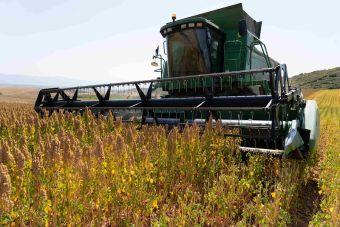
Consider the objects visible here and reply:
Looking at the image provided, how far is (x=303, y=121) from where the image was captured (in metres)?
5.40

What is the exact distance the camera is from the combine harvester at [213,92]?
484 cm

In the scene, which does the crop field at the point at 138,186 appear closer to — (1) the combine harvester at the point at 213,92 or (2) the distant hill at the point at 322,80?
(1) the combine harvester at the point at 213,92

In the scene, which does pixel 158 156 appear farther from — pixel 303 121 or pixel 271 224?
pixel 303 121

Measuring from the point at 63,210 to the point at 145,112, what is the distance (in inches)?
137

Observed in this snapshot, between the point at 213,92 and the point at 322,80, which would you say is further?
the point at 322,80

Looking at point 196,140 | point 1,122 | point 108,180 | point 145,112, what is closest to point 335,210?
point 196,140

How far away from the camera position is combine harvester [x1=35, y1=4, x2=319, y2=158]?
4.84 metres

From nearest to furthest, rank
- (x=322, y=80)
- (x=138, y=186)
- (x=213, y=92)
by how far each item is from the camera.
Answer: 1. (x=138, y=186)
2. (x=213, y=92)
3. (x=322, y=80)

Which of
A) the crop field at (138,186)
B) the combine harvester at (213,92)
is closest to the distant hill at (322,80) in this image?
the combine harvester at (213,92)

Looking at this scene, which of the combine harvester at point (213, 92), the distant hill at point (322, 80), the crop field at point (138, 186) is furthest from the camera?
the distant hill at point (322, 80)

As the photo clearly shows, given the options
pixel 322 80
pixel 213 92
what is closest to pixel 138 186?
pixel 213 92

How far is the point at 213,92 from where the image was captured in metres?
5.48

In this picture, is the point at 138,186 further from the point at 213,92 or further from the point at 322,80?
the point at 322,80

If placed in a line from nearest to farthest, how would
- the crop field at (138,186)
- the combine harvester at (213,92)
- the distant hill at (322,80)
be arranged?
1. the crop field at (138,186)
2. the combine harvester at (213,92)
3. the distant hill at (322,80)
